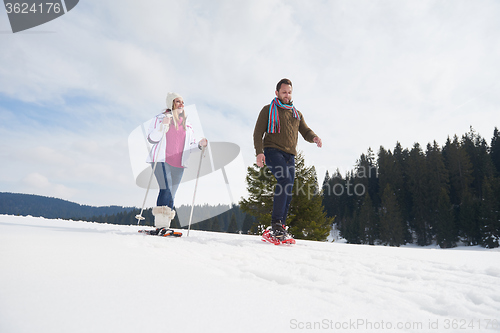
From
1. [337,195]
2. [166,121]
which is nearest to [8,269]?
[166,121]

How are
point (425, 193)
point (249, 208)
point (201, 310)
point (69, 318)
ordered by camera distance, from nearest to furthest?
point (69, 318) → point (201, 310) → point (249, 208) → point (425, 193)

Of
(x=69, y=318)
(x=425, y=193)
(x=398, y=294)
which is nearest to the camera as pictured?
(x=69, y=318)

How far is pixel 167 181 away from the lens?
12.4 feet

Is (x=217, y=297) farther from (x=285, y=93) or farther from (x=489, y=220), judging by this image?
(x=489, y=220)

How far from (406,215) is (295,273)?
2023 inches

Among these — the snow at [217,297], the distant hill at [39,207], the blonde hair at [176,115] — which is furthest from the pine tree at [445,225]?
the distant hill at [39,207]

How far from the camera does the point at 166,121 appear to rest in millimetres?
3805

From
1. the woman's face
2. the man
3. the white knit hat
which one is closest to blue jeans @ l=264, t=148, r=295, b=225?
the man

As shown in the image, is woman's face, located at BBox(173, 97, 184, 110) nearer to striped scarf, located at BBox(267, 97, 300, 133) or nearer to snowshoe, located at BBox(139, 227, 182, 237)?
striped scarf, located at BBox(267, 97, 300, 133)

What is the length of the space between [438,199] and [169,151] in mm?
47635

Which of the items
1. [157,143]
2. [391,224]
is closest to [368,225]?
[391,224]

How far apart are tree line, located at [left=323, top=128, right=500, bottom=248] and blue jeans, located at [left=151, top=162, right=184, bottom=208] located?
4210 centimetres

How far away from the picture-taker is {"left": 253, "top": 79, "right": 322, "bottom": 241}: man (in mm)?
3490

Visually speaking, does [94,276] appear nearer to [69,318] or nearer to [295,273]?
[69,318]
